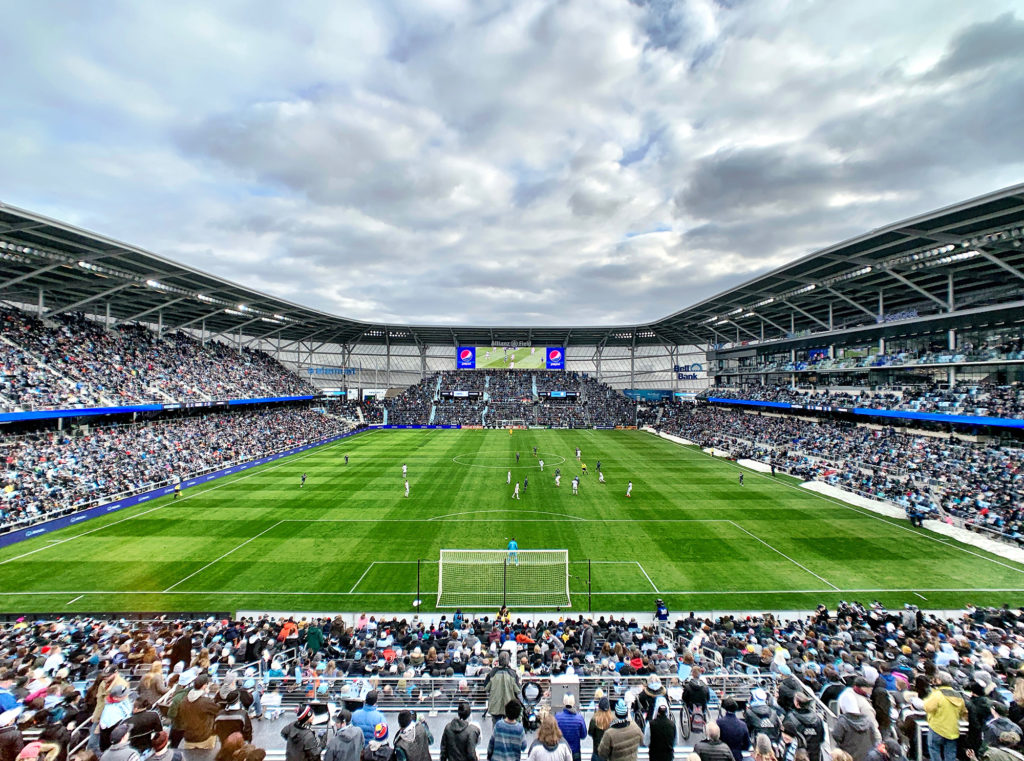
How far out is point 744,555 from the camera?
820 inches

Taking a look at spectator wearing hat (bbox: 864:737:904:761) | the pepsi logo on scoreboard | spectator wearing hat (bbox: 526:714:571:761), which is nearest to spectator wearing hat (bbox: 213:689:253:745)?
spectator wearing hat (bbox: 526:714:571:761)

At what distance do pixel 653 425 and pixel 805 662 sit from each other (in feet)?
212

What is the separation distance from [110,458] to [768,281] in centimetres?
5614

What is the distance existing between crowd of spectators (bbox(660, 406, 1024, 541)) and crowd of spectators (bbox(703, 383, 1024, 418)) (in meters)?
2.12

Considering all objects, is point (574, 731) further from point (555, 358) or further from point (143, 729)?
point (555, 358)

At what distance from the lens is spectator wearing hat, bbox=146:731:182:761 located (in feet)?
15.5

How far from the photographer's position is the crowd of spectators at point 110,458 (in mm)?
24875

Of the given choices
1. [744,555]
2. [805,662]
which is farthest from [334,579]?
[744,555]

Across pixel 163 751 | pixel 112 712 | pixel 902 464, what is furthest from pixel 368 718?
pixel 902 464

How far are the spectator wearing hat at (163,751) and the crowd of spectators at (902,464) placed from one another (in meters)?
31.2

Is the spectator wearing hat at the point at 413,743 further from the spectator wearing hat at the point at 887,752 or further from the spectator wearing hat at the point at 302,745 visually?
the spectator wearing hat at the point at 887,752

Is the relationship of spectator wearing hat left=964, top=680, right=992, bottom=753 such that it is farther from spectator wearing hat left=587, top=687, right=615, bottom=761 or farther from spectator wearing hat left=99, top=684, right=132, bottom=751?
spectator wearing hat left=99, top=684, right=132, bottom=751

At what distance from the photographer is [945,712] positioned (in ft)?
19.3

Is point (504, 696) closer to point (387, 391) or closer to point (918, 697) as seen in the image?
point (918, 697)
